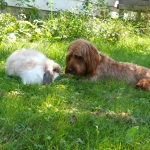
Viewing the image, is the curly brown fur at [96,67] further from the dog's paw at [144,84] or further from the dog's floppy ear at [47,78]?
the dog's floppy ear at [47,78]

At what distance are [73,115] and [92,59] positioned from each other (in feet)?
7.13

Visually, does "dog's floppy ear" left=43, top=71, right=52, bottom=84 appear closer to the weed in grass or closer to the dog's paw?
the weed in grass

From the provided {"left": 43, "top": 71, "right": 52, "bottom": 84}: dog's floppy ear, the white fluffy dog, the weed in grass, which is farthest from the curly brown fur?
{"left": 43, "top": 71, "right": 52, "bottom": 84}: dog's floppy ear

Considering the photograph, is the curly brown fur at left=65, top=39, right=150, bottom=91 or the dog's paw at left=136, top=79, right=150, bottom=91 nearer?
the curly brown fur at left=65, top=39, right=150, bottom=91

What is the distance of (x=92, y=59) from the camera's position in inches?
223

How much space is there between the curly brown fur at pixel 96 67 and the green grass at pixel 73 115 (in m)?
0.21

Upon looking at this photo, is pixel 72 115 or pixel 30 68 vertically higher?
pixel 30 68

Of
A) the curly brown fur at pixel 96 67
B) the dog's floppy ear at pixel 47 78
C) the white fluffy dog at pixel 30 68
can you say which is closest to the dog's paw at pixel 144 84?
the curly brown fur at pixel 96 67

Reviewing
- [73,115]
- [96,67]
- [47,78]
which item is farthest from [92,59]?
[73,115]

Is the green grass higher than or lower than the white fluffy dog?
lower

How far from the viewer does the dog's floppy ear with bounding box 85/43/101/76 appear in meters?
5.59

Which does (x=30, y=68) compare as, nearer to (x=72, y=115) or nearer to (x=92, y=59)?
(x=92, y=59)

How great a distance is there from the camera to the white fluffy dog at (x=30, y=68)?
4883 millimetres

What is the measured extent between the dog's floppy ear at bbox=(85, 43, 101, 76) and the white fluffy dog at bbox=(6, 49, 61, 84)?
27.3 inches
